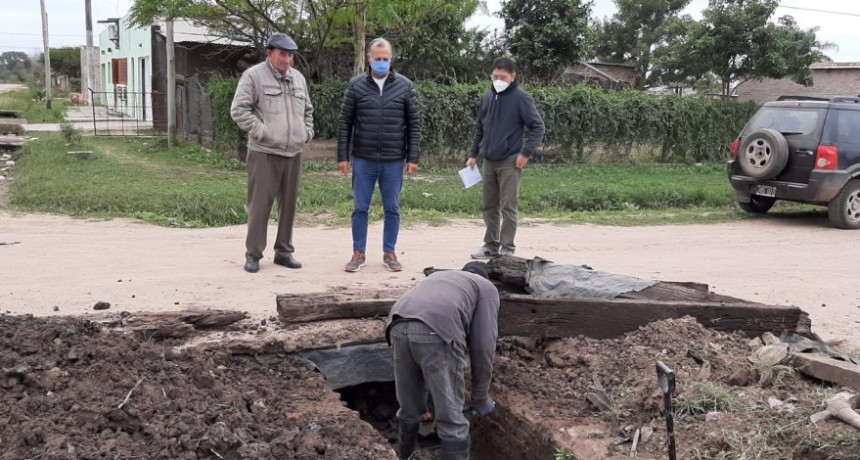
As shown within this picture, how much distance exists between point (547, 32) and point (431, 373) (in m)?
21.3

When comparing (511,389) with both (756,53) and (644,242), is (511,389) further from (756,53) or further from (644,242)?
(756,53)

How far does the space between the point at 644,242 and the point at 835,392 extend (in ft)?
16.3

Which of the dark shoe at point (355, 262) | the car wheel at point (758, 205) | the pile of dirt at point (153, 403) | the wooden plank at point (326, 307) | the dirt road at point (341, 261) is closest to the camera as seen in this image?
the pile of dirt at point (153, 403)

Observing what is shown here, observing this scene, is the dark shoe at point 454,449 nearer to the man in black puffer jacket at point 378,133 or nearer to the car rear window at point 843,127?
the man in black puffer jacket at point 378,133

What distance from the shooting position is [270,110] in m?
6.70

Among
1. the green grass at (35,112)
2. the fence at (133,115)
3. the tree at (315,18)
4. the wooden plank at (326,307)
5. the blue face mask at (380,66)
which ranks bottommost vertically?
the green grass at (35,112)

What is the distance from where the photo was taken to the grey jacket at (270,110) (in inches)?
259

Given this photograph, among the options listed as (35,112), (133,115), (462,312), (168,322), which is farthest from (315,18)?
(35,112)

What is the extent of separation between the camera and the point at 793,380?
4820 mm

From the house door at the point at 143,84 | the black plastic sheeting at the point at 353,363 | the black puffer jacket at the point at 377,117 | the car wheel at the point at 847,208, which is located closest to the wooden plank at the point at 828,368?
the black plastic sheeting at the point at 353,363

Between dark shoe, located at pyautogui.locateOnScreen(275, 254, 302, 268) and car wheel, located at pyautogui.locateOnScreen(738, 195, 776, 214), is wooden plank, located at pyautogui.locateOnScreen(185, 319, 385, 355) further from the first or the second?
car wheel, located at pyautogui.locateOnScreen(738, 195, 776, 214)

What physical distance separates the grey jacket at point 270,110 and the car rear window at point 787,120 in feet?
24.3

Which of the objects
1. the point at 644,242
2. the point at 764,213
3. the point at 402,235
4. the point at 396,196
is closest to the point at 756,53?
the point at 764,213

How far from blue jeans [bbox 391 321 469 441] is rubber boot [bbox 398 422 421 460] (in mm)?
114
